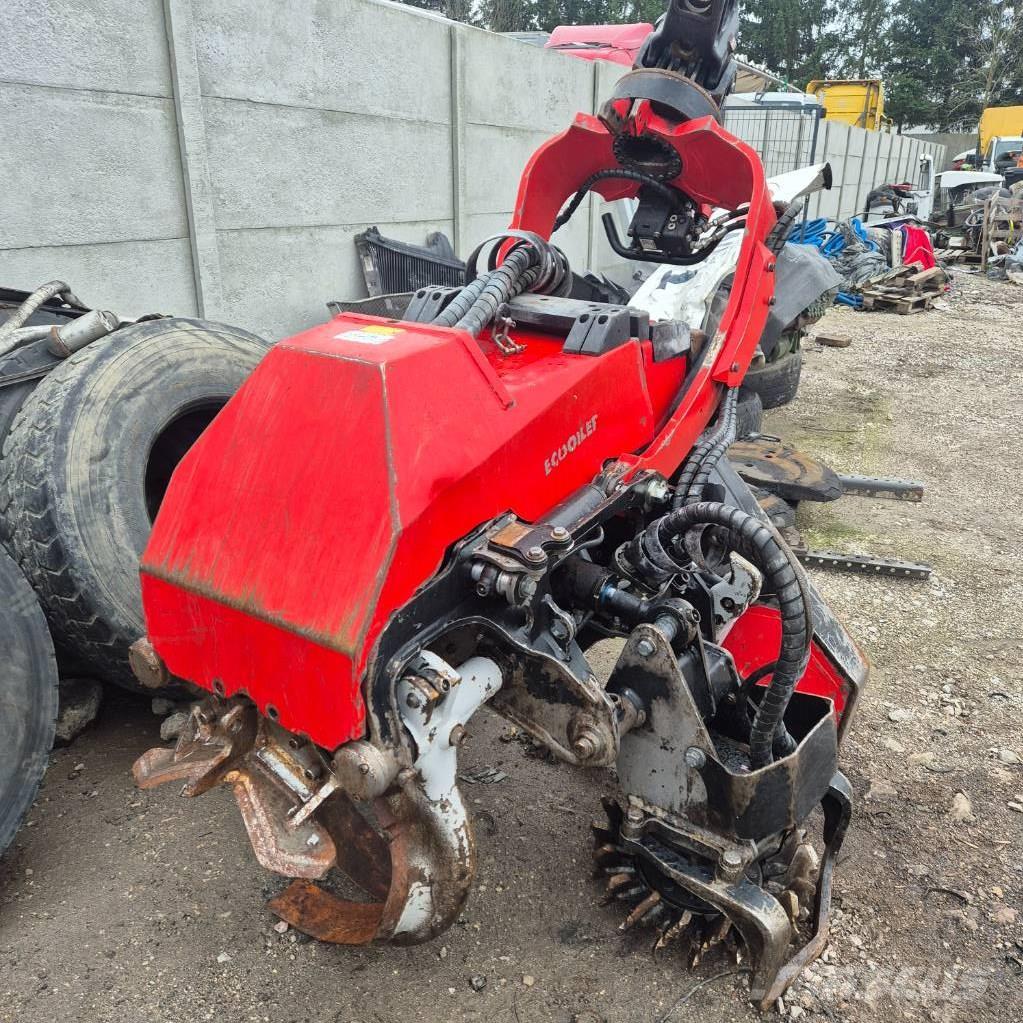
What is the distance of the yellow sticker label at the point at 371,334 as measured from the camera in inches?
76.6

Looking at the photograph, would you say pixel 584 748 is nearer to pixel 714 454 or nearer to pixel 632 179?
pixel 714 454

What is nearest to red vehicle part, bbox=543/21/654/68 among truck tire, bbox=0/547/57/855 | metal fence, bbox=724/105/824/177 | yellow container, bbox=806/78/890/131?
metal fence, bbox=724/105/824/177

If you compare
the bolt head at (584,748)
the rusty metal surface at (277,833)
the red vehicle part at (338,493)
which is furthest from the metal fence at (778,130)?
the rusty metal surface at (277,833)

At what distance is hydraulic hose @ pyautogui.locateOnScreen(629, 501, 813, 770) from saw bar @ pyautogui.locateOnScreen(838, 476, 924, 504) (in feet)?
11.5

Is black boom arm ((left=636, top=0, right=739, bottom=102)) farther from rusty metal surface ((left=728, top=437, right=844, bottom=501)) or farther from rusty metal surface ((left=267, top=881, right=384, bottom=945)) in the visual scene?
rusty metal surface ((left=267, top=881, right=384, bottom=945))

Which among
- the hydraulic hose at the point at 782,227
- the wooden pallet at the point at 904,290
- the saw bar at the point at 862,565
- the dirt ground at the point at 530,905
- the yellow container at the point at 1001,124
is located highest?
the yellow container at the point at 1001,124

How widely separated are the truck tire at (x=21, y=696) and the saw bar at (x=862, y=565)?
3234mm

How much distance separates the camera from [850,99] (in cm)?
2211

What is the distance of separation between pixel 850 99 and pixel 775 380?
2042 centimetres

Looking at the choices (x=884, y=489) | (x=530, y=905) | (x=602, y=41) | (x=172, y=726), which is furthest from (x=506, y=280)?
(x=602, y=41)

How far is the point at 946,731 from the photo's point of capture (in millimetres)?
3094

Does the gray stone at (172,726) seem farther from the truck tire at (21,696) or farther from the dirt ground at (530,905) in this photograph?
the truck tire at (21,696)

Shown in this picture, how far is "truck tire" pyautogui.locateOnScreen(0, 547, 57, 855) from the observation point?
2.29 metres

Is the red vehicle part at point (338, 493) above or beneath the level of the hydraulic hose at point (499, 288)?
beneath
